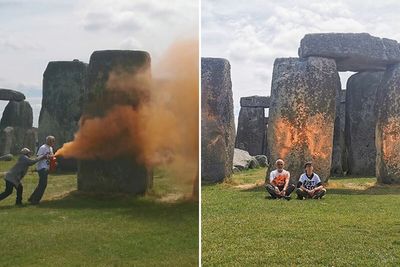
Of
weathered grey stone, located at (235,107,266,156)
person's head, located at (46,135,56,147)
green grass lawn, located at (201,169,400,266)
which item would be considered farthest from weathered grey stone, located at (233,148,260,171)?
person's head, located at (46,135,56,147)

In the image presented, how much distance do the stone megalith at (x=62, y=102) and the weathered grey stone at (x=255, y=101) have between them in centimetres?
1523

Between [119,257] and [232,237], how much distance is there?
119 inches

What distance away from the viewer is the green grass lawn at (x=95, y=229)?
11.8 feet

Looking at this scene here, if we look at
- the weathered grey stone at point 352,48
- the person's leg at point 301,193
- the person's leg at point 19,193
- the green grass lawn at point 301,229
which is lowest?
the green grass lawn at point 301,229

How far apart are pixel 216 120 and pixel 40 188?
8.41 m

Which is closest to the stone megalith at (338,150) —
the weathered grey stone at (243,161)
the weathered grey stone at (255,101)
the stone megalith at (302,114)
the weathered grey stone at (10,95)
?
the weathered grey stone at (243,161)

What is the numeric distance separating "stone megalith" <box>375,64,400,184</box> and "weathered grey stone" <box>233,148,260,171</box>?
404 centimetres

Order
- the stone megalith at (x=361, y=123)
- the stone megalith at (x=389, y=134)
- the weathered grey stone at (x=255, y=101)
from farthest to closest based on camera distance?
the weathered grey stone at (x=255, y=101), the stone megalith at (x=361, y=123), the stone megalith at (x=389, y=134)

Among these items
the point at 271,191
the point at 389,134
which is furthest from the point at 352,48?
the point at 271,191

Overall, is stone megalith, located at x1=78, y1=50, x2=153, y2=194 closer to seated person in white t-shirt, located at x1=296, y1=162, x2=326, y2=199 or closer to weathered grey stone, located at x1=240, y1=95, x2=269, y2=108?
seated person in white t-shirt, located at x1=296, y1=162, x2=326, y2=199

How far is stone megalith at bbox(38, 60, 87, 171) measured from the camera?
12.3ft

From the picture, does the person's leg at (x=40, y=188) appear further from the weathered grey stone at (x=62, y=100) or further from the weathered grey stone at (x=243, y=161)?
the weathered grey stone at (x=243, y=161)

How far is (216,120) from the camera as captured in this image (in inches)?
472

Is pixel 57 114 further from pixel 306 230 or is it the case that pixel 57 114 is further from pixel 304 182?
pixel 304 182
